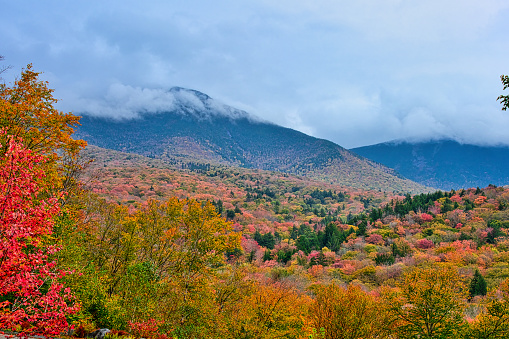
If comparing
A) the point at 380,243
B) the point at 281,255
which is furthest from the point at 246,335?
the point at 380,243

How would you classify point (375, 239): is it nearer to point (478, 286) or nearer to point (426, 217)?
point (426, 217)

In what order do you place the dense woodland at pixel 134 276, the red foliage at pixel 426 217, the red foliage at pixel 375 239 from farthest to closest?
1. the red foliage at pixel 426 217
2. the red foliage at pixel 375 239
3. the dense woodland at pixel 134 276

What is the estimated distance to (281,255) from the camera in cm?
8056

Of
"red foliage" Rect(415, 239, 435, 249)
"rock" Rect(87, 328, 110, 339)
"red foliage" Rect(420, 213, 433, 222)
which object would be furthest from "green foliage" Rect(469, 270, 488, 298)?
"rock" Rect(87, 328, 110, 339)

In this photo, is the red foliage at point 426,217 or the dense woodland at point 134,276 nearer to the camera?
the dense woodland at point 134,276

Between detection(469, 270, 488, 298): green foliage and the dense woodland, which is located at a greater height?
the dense woodland

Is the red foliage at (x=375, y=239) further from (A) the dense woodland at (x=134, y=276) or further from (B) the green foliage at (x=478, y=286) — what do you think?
(A) the dense woodland at (x=134, y=276)

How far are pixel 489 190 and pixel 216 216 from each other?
420ft

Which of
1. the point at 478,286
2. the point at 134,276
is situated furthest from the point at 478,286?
the point at 134,276

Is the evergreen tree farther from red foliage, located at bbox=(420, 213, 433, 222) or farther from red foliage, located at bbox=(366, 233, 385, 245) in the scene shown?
red foliage, located at bbox=(420, 213, 433, 222)

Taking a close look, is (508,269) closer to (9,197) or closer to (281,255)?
(281,255)

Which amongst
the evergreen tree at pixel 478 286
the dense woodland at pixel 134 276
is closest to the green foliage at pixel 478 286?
the evergreen tree at pixel 478 286

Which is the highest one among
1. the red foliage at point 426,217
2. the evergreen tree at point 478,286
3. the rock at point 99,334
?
the red foliage at point 426,217

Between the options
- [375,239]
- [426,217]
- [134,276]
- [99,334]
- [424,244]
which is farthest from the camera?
[426,217]
